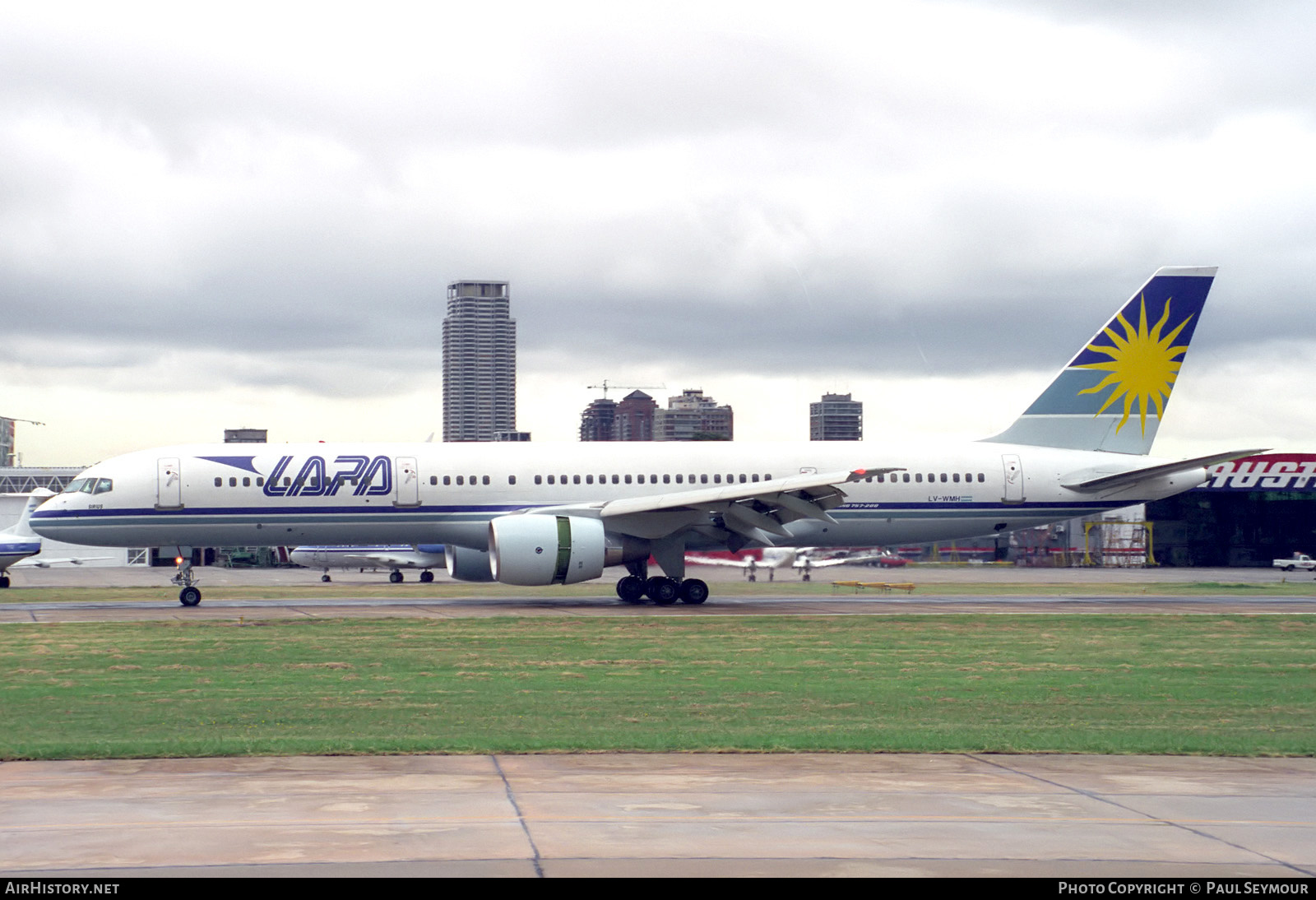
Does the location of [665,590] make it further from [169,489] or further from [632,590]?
[169,489]

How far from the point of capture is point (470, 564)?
125 ft

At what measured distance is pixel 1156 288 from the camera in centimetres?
4088

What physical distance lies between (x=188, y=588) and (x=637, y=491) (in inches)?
514

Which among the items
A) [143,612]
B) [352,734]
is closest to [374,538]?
[143,612]


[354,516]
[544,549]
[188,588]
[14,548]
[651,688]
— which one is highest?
[354,516]

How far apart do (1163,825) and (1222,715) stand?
7564 millimetres

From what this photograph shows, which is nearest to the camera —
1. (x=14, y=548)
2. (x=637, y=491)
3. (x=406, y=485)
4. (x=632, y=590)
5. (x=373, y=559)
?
(x=406, y=485)

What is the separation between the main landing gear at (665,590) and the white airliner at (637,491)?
53 millimetres

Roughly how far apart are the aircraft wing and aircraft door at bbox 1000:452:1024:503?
217 inches

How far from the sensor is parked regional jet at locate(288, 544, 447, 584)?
6238cm

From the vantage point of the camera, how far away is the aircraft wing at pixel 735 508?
112 ft

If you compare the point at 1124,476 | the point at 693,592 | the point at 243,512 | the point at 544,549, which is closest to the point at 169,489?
the point at 243,512

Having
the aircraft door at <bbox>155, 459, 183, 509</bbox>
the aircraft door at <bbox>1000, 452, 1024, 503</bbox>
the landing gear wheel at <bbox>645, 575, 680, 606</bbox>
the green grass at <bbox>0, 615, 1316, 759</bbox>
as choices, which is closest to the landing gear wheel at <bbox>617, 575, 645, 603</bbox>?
the landing gear wheel at <bbox>645, 575, 680, 606</bbox>
